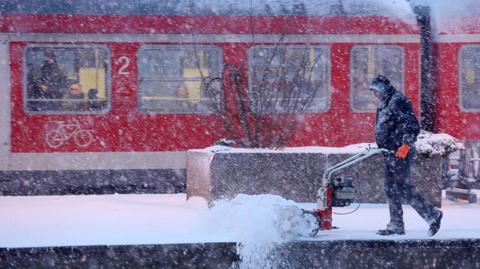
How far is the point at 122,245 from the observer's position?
7680mm

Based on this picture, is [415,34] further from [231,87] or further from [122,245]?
[122,245]

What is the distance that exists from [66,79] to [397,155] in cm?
663

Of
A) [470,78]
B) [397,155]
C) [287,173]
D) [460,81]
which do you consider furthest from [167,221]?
[470,78]

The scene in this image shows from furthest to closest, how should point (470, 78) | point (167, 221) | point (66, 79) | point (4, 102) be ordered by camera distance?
point (470, 78)
point (66, 79)
point (4, 102)
point (167, 221)

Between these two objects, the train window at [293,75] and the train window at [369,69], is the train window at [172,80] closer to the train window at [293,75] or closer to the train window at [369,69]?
the train window at [293,75]

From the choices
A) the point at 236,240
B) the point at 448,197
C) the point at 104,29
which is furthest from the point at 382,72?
the point at 236,240

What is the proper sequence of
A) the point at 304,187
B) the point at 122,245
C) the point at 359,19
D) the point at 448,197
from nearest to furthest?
the point at 122,245 → the point at 304,187 → the point at 448,197 → the point at 359,19

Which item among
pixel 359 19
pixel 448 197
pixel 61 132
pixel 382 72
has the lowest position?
pixel 448 197

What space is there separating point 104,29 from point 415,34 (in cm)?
512

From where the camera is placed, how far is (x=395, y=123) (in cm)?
828

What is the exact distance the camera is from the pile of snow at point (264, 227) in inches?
301

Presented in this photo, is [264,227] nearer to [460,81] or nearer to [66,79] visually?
[66,79]

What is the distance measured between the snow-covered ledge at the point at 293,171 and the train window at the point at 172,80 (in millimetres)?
1988

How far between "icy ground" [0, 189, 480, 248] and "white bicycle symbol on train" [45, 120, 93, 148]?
89 centimetres
